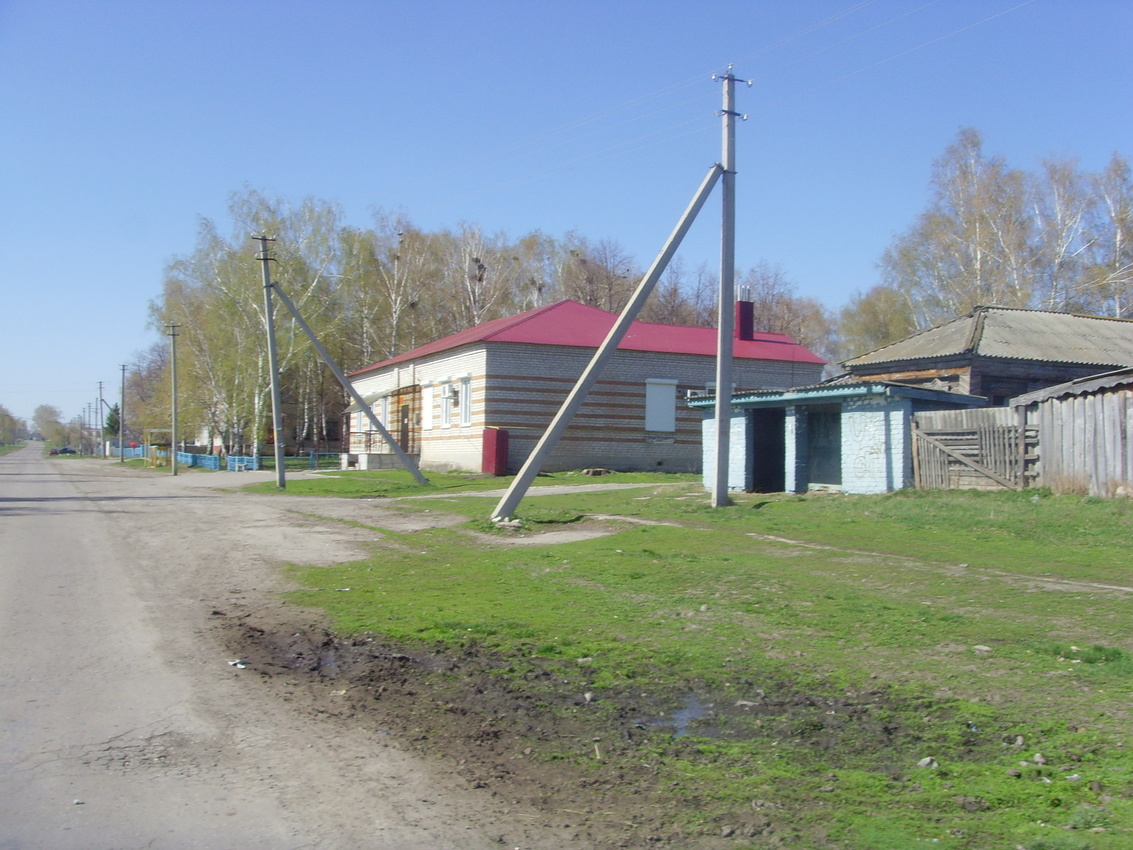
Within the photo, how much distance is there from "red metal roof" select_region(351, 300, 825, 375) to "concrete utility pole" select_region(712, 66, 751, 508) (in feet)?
52.1

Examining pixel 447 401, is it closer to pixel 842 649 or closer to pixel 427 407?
pixel 427 407

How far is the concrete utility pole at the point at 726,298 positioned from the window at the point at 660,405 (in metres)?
16.7

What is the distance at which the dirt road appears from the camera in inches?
165

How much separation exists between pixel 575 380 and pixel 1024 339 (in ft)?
50.4

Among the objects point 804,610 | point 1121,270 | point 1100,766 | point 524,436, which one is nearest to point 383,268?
point 524,436

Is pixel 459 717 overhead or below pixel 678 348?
below

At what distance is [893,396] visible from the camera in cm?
1919

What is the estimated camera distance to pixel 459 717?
5930mm

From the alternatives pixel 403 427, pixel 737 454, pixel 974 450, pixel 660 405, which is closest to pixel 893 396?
pixel 974 450

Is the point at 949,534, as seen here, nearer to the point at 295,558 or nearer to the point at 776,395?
the point at 776,395

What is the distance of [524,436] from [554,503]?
45.3 feet

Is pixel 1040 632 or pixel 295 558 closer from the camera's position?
pixel 1040 632

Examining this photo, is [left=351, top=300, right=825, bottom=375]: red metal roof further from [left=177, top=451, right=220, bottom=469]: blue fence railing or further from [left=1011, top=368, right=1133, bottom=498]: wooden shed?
[left=177, top=451, right=220, bottom=469]: blue fence railing

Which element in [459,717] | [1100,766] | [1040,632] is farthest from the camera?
[1040,632]
